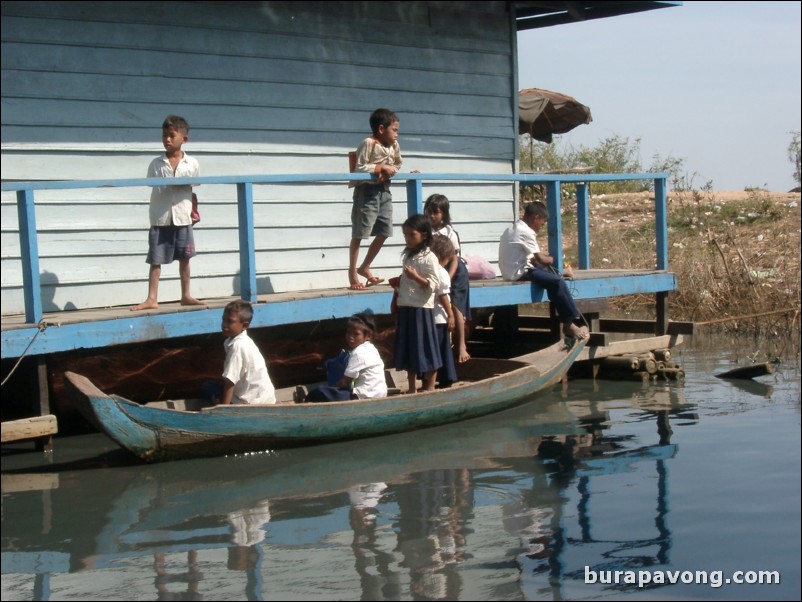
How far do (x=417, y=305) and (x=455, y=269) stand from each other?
0.73 meters

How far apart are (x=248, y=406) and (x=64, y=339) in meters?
1.29

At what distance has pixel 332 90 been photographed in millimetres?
10359

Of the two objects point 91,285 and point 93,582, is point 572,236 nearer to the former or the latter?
point 91,285

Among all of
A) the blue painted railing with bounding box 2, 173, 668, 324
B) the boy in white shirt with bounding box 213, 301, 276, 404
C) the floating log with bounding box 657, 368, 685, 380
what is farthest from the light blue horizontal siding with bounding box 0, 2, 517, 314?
the floating log with bounding box 657, 368, 685, 380

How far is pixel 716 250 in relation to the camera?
16.8 m

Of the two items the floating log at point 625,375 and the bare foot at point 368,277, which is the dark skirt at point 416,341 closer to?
the bare foot at point 368,277

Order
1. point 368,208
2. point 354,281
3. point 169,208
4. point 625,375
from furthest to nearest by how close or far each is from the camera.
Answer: point 625,375, point 354,281, point 368,208, point 169,208

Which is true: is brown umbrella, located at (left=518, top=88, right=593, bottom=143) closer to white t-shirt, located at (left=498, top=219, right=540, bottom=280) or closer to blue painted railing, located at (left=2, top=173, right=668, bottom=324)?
blue painted railing, located at (left=2, top=173, right=668, bottom=324)

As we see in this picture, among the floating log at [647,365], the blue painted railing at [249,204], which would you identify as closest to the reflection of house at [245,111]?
the blue painted railing at [249,204]

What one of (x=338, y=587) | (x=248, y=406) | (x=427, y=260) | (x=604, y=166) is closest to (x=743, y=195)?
(x=604, y=166)

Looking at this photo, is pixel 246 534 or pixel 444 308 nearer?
pixel 246 534

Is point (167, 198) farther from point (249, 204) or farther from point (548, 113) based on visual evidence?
point (548, 113)

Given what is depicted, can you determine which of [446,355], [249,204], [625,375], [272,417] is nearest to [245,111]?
[249,204]

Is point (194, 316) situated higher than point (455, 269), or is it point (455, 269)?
point (455, 269)
